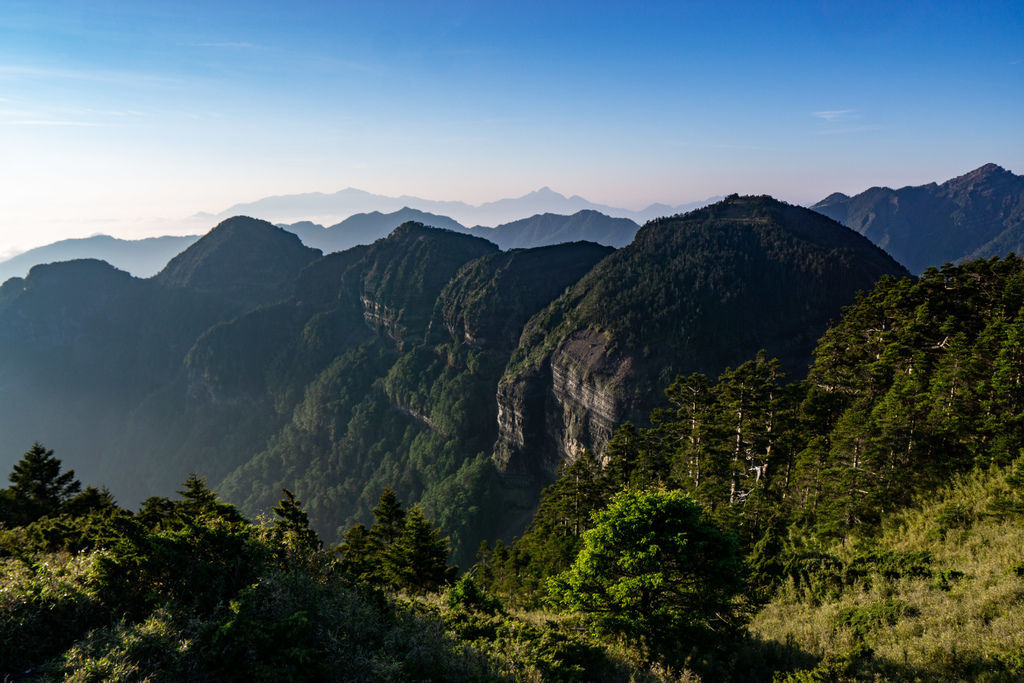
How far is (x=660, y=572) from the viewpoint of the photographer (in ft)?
51.5

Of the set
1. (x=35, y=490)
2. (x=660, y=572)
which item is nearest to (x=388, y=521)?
(x=35, y=490)

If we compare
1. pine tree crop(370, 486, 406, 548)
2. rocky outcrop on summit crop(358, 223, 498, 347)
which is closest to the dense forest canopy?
pine tree crop(370, 486, 406, 548)

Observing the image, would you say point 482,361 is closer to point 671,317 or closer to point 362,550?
point 671,317

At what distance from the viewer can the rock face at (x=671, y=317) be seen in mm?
87938

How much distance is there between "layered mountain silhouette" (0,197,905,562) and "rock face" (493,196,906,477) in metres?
0.44

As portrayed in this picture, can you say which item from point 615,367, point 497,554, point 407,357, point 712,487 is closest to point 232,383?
point 407,357

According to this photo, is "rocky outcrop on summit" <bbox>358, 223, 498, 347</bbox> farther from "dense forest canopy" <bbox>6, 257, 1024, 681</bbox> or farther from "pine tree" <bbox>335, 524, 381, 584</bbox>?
"dense forest canopy" <bbox>6, 257, 1024, 681</bbox>

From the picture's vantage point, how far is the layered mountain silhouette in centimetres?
9200

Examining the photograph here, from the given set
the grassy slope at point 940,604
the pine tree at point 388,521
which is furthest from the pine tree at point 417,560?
the grassy slope at point 940,604

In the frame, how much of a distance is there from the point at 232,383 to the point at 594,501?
200868mm

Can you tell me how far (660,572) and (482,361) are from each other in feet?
408

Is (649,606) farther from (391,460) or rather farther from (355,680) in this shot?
(391,460)

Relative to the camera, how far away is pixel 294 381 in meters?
186

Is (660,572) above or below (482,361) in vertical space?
above
